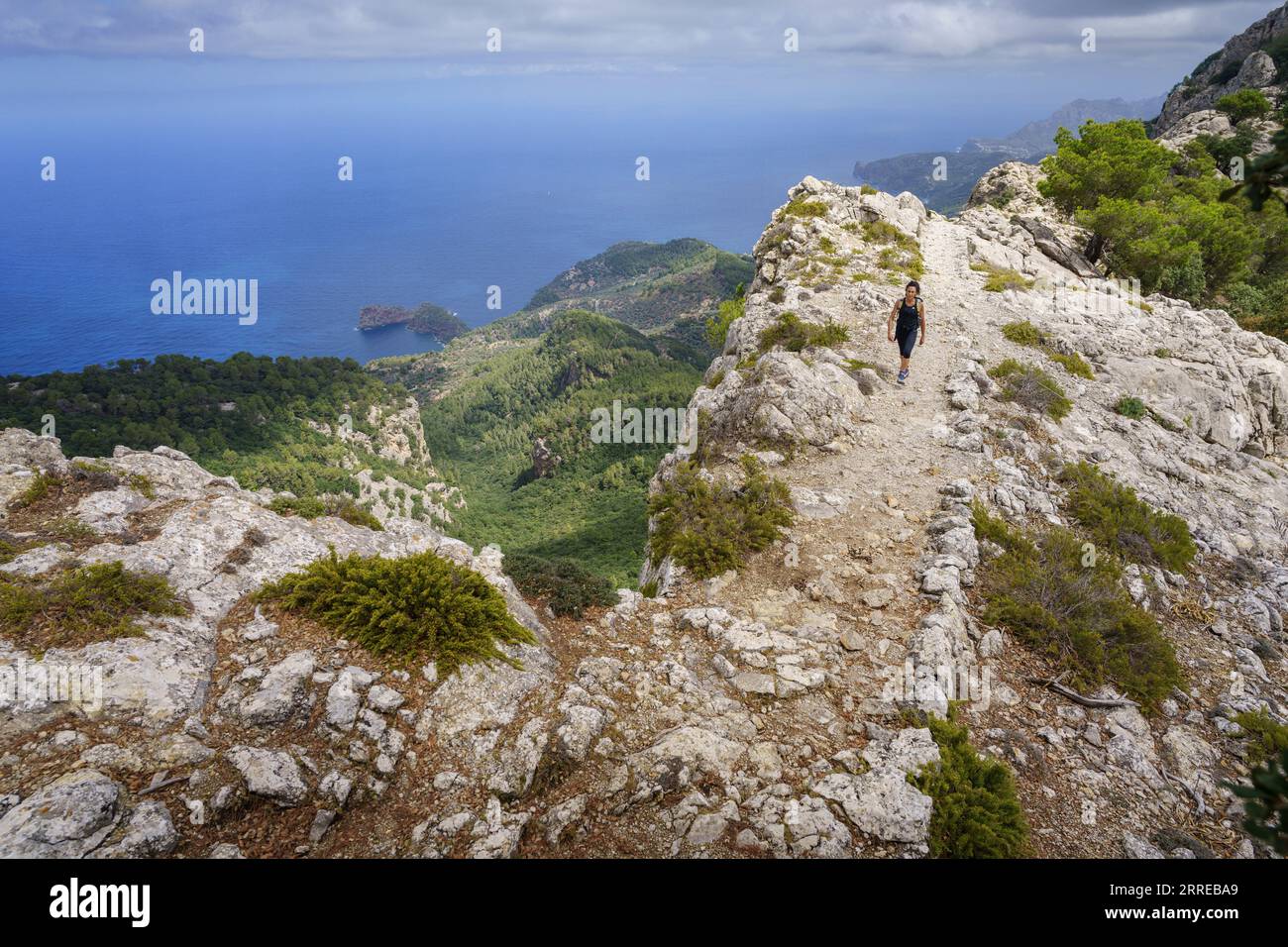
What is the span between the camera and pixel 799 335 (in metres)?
19.9

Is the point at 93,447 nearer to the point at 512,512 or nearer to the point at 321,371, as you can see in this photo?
the point at 321,371

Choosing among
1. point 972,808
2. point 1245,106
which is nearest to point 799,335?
point 972,808

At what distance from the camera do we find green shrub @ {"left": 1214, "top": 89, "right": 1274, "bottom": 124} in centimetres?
4788

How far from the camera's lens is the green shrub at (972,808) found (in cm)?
589

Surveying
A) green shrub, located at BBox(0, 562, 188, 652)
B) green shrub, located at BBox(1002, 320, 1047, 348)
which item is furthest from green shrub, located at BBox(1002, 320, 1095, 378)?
green shrub, located at BBox(0, 562, 188, 652)

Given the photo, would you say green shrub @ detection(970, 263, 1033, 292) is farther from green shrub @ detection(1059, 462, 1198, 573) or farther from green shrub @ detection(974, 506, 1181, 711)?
green shrub @ detection(974, 506, 1181, 711)

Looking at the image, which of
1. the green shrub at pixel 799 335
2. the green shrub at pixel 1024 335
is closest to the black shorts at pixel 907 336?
the green shrub at pixel 799 335

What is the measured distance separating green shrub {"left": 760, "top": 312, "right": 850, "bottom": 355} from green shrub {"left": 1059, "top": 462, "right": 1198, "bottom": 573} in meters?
8.75

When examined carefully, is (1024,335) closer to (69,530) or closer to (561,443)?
(69,530)

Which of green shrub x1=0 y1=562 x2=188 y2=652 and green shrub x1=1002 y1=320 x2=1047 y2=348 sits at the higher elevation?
green shrub x1=1002 y1=320 x2=1047 y2=348

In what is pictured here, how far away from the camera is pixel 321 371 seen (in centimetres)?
8544
